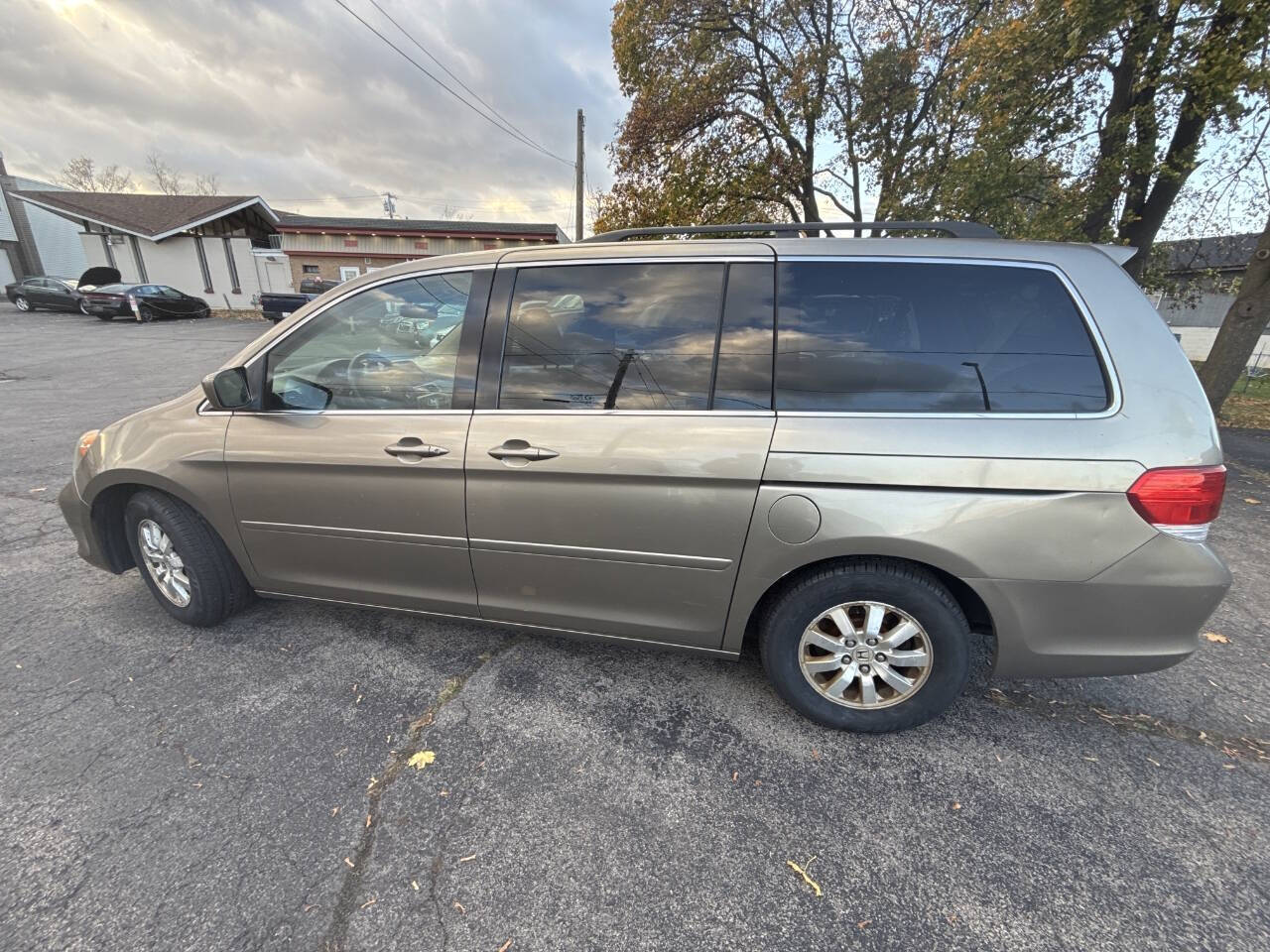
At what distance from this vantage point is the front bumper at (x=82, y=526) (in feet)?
9.48

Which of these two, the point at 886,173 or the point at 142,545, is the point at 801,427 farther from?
the point at 886,173

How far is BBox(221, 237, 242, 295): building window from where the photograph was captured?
28.0 metres

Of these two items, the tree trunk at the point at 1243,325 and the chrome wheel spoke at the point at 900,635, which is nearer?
the chrome wheel spoke at the point at 900,635

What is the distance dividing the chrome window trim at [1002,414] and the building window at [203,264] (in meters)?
35.5

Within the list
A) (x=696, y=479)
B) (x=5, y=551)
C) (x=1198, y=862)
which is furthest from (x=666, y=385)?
(x=5, y=551)

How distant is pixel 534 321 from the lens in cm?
231

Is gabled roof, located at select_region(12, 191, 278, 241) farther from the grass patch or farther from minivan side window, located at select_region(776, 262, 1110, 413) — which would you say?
the grass patch

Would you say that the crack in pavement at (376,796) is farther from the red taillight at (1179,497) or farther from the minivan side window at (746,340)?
the red taillight at (1179,497)

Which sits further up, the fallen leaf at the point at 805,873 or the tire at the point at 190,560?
the tire at the point at 190,560

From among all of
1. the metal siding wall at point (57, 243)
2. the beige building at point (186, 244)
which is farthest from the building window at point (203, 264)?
the metal siding wall at point (57, 243)

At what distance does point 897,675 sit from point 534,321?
2047 millimetres

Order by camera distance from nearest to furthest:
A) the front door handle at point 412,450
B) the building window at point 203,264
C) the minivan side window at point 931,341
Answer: the minivan side window at point 931,341
the front door handle at point 412,450
the building window at point 203,264

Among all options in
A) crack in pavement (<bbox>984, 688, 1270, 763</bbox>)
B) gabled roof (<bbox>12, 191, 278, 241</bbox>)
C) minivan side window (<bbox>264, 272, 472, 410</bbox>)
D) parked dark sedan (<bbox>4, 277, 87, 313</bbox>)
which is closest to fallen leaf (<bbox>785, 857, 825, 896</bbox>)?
crack in pavement (<bbox>984, 688, 1270, 763</bbox>)

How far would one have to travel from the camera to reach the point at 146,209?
1134 inches
